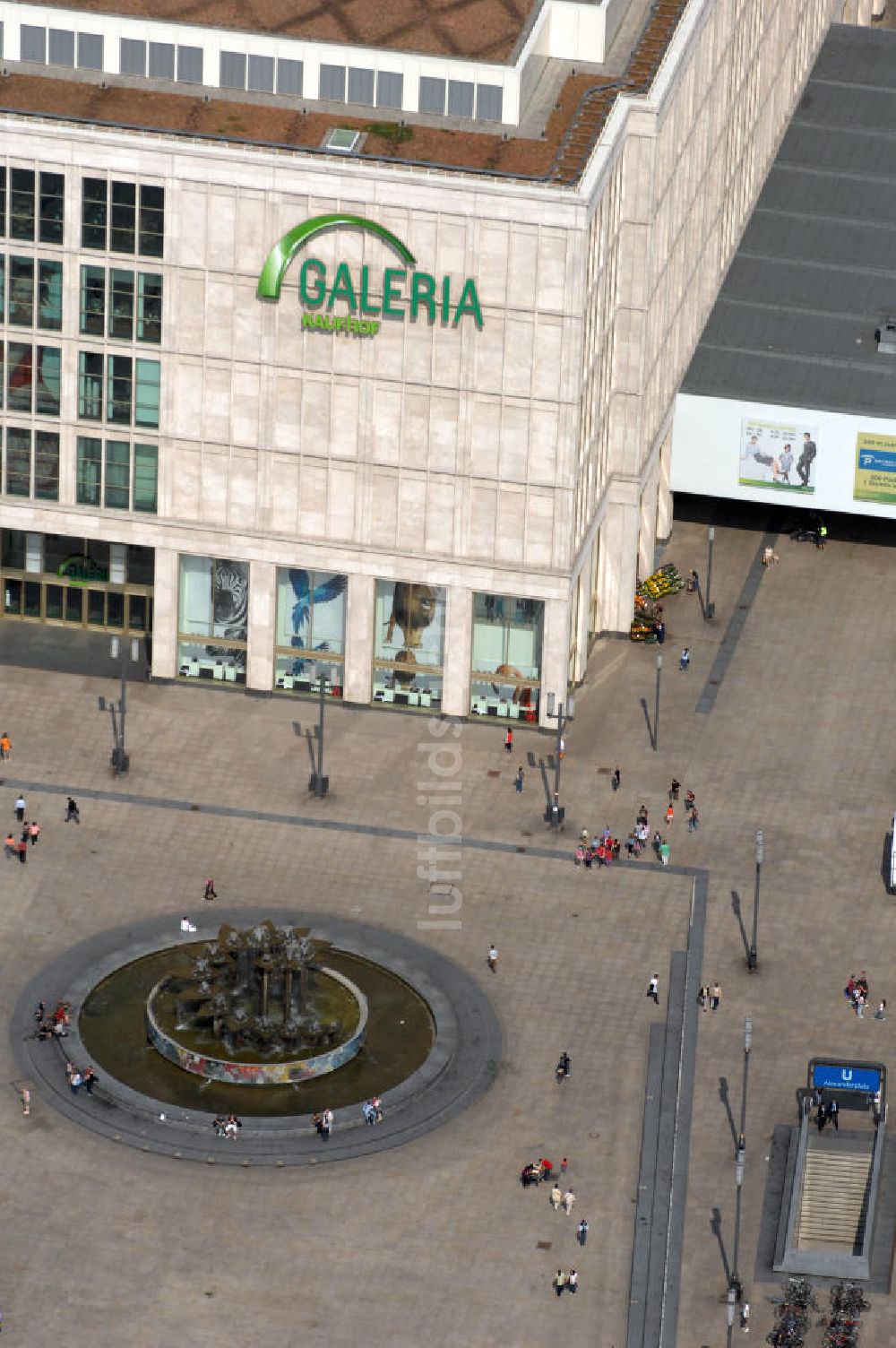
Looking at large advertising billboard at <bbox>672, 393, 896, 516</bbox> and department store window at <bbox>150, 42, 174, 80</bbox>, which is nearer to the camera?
department store window at <bbox>150, 42, 174, 80</bbox>

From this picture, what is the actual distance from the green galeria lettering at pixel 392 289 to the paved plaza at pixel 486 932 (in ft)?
65.7

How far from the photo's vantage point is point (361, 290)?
7072 inches

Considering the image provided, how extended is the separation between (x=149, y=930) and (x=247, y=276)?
1215 inches

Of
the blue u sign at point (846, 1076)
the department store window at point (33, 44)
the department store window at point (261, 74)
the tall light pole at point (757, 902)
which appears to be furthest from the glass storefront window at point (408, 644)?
the blue u sign at point (846, 1076)

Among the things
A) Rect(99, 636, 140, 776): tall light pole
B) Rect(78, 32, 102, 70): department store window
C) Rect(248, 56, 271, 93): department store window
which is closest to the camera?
Rect(99, 636, 140, 776): tall light pole

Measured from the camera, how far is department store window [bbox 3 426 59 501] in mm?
186750

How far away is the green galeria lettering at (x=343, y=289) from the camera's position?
179 metres

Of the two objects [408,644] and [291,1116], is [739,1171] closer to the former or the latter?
[291,1116]

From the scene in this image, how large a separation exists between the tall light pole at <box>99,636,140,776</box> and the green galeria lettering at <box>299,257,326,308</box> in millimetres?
18141

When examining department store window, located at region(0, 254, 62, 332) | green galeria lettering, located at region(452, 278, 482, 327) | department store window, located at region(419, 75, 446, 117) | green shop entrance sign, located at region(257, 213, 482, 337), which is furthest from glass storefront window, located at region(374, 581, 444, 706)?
department store window, located at region(419, 75, 446, 117)

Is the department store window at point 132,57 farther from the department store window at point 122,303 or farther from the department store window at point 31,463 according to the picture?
the department store window at point 31,463

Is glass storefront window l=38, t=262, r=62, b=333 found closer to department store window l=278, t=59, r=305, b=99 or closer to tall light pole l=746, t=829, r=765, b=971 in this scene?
department store window l=278, t=59, r=305, b=99

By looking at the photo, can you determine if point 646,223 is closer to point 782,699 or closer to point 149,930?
point 782,699

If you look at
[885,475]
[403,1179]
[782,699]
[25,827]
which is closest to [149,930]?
[25,827]
